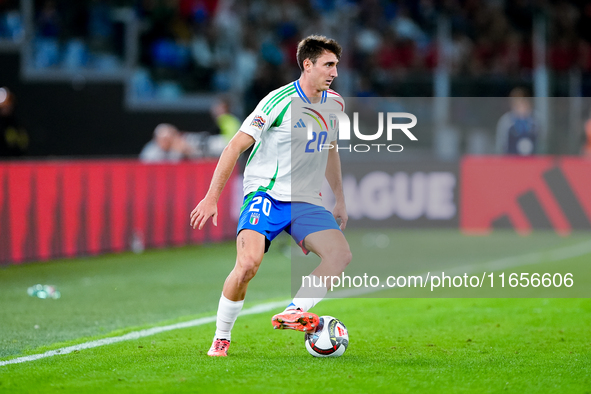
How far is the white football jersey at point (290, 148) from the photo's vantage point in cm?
580

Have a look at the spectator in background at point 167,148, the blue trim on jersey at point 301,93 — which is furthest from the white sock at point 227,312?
the spectator in background at point 167,148

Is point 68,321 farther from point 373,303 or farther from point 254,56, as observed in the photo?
point 254,56

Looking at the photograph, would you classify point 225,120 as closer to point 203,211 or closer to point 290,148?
point 290,148

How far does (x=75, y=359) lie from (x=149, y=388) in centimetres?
113

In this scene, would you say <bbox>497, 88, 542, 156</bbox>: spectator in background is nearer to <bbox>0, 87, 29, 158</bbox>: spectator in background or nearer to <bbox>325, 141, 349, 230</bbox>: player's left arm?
<bbox>0, 87, 29, 158</bbox>: spectator in background

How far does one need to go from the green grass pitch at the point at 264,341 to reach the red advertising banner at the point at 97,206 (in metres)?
0.45

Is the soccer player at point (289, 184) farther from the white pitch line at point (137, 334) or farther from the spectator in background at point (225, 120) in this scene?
the spectator in background at point (225, 120)

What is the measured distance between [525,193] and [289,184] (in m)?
10.8

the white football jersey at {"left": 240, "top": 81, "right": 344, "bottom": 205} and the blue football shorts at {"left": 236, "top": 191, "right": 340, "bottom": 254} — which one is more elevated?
the white football jersey at {"left": 240, "top": 81, "right": 344, "bottom": 205}

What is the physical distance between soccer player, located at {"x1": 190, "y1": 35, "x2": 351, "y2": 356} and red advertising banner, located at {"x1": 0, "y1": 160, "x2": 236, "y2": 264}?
5.70 meters

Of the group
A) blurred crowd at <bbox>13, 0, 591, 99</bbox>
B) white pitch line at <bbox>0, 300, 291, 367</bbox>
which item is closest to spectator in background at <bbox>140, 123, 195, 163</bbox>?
A: blurred crowd at <bbox>13, 0, 591, 99</bbox>

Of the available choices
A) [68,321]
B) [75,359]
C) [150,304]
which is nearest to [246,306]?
[150,304]

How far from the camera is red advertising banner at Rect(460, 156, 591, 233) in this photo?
51.5 feet

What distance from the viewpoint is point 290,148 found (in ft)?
19.4
